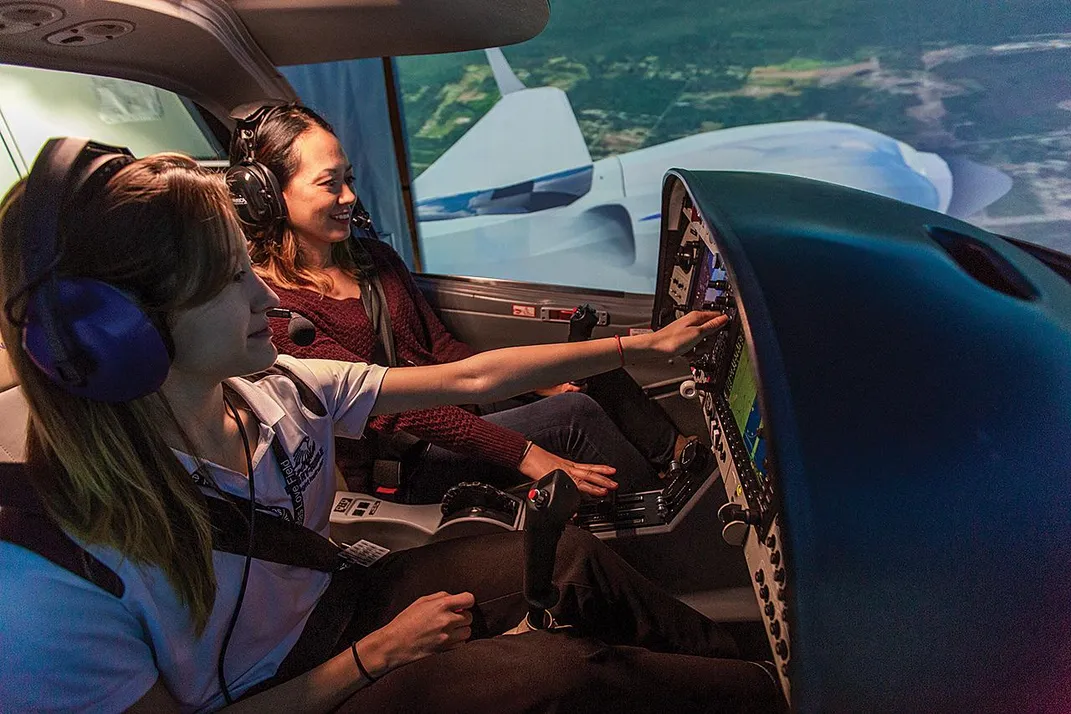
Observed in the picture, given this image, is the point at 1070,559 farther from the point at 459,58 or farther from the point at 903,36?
the point at 459,58

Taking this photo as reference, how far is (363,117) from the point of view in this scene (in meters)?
3.60

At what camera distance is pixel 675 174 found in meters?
1.16

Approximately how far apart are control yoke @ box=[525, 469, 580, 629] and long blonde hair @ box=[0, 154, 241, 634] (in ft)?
1.28

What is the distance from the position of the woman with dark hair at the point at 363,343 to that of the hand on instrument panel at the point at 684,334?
1.36 feet

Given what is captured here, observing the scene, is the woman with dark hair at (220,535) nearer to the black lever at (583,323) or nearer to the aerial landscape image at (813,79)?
the black lever at (583,323)

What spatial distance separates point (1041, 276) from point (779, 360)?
451 mm

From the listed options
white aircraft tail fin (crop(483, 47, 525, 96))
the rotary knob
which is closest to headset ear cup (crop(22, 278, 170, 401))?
the rotary knob

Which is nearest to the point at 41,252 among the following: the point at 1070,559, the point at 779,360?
the point at 779,360

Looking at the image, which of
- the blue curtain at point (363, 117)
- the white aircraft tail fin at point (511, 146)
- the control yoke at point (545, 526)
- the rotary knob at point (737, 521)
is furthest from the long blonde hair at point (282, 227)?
the white aircraft tail fin at point (511, 146)

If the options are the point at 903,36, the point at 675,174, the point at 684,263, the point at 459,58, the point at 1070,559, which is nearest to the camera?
the point at 1070,559

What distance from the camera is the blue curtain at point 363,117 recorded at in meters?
3.48

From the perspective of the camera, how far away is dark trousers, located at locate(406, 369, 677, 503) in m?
1.64

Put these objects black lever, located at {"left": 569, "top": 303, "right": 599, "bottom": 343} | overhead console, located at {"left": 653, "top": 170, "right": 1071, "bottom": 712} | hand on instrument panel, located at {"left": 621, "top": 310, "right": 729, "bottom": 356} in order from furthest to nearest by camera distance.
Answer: black lever, located at {"left": 569, "top": 303, "right": 599, "bottom": 343} → hand on instrument panel, located at {"left": 621, "top": 310, "right": 729, "bottom": 356} → overhead console, located at {"left": 653, "top": 170, "right": 1071, "bottom": 712}

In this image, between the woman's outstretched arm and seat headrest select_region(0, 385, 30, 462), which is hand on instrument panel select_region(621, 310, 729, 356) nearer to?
the woman's outstretched arm
